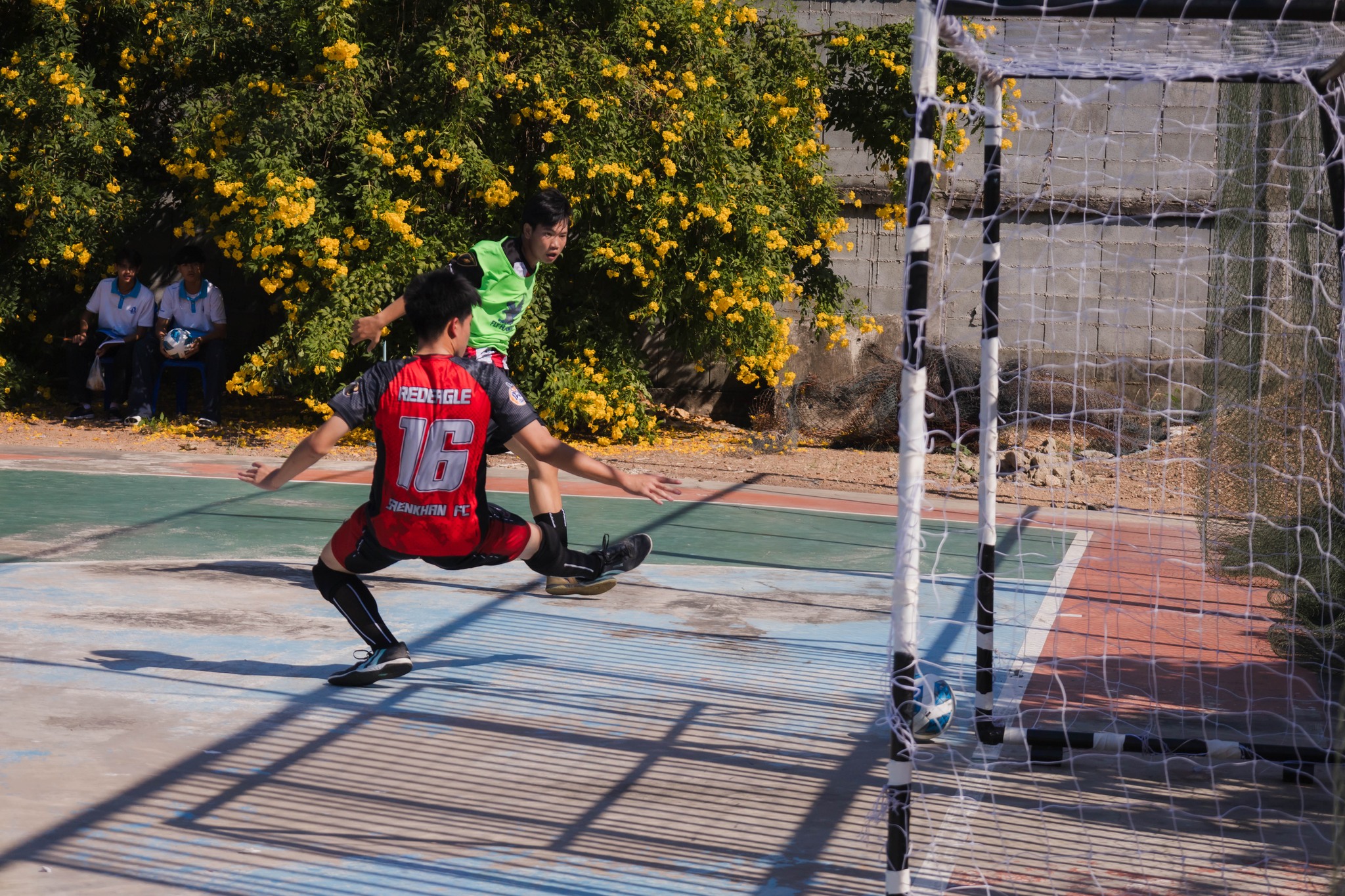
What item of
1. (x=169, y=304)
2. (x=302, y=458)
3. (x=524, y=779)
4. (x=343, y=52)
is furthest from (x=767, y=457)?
(x=524, y=779)

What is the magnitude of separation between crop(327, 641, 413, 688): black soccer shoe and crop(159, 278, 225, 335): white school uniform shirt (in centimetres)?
795

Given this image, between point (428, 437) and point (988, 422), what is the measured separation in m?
2.00

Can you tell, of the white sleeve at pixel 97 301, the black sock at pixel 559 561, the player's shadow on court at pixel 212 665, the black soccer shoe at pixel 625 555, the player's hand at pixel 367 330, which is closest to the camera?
the player's shadow on court at pixel 212 665

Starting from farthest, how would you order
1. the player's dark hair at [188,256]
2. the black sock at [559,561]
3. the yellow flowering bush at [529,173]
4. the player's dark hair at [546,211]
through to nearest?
the player's dark hair at [188,256] → the yellow flowering bush at [529,173] → the player's dark hair at [546,211] → the black sock at [559,561]

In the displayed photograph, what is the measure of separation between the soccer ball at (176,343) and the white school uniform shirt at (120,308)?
379 millimetres

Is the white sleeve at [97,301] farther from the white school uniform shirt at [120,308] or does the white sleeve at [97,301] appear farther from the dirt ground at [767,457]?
the dirt ground at [767,457]

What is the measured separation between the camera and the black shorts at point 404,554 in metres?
4.64

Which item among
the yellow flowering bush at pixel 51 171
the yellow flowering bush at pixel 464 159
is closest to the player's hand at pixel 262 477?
the yellow flowering bush at pixel 464 159

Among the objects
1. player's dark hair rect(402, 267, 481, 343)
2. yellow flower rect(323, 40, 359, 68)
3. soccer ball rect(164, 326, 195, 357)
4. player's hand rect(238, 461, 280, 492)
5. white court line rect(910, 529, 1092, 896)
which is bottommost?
white court line rect(910, 529, 1092, 896)

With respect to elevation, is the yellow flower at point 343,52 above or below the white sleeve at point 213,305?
above

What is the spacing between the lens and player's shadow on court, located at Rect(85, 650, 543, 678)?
491 centimetres

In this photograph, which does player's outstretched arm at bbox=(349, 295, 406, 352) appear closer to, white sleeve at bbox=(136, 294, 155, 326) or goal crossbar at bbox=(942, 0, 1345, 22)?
goal crossbar at bbox=(942, 0, 1345, 22)

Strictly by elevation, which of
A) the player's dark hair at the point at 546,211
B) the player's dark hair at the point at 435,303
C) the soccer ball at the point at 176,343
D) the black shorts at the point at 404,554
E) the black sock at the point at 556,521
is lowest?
the black sock at the point at 556,521

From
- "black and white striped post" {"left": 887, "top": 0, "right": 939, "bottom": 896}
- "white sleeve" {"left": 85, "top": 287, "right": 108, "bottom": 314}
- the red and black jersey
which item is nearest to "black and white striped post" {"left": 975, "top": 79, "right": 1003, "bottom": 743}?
"black and white striped post" {"left": 887, "top": 0, "right": 939, "bottom": 896}
